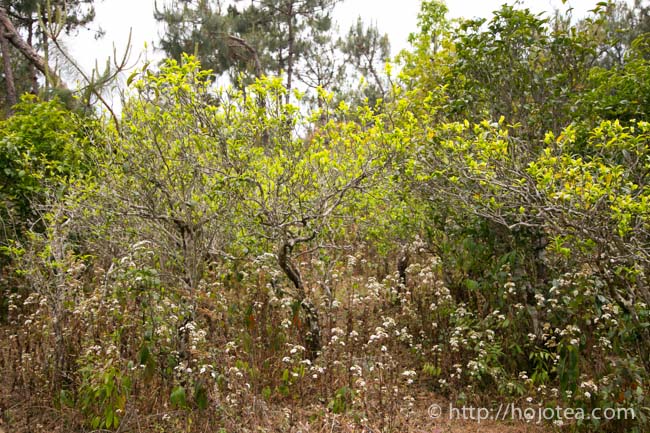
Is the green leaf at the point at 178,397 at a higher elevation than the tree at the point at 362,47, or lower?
lower

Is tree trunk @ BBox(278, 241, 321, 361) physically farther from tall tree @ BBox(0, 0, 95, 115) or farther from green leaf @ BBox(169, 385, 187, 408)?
tall tree @ BBox(0, 0, 95, 115)

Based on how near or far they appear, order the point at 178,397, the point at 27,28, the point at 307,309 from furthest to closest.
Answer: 1. the point at 27,28
2. the point at 307,309
3. the point at 178,397

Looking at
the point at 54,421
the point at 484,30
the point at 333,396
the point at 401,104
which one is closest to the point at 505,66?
the point at 484,30

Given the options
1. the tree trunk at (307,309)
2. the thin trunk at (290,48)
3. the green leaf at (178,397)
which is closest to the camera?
the green leaf at (178,397)

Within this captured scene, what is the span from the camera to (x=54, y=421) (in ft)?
Answer: 13.0

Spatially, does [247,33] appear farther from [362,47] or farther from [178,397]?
[178,397]

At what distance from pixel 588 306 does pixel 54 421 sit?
177 inches

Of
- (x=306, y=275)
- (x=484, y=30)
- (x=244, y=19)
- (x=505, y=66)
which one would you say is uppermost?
(x=244, y=19)

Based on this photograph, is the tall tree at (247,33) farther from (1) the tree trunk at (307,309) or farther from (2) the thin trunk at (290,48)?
(1) the tree trunk at (307,309)

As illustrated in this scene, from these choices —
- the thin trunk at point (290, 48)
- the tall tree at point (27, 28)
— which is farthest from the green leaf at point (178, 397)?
the thin trunk at point (290, 48)

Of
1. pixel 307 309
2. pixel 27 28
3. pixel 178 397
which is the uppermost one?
pixel 27 28

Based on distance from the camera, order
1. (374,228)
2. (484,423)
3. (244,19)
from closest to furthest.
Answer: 1. (484,423)
2. (374,228)
3. (244,19)

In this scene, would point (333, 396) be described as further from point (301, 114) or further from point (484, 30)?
point (484, 30)

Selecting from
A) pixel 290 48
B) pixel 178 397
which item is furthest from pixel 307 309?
pixel 290 48
